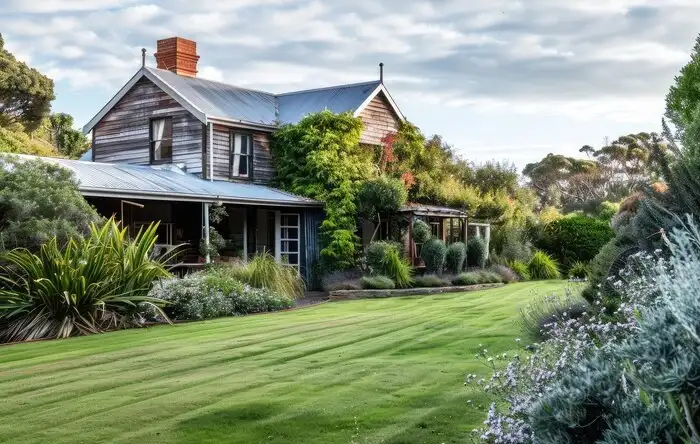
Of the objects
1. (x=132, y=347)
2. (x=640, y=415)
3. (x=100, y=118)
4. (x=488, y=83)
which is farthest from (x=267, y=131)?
(x=640, y=415)

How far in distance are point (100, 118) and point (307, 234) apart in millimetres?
8275

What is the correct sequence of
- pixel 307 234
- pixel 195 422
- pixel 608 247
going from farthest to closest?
pixel 307 234 < pixel 608 247 < pixel 195 422

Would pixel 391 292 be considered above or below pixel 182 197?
below

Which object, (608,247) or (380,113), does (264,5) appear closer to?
(608,247)

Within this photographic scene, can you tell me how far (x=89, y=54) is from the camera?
76.7ft

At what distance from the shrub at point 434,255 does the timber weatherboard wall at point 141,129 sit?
7.18 meters

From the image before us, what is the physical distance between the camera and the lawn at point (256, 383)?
6.80 m

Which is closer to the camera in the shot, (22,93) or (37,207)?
(37,207)

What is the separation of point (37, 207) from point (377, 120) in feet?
48.4

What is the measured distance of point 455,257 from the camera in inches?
964

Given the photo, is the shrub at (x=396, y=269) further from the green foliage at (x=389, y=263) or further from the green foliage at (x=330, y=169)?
the green foliage at (x=330, y=169)

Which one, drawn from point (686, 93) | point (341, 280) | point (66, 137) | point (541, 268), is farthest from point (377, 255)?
point (66, 137)

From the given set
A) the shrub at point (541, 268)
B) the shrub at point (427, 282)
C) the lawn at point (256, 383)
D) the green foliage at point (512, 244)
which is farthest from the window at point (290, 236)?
the lawn at point (256, 383)

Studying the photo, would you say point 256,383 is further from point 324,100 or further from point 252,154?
point 324,100
